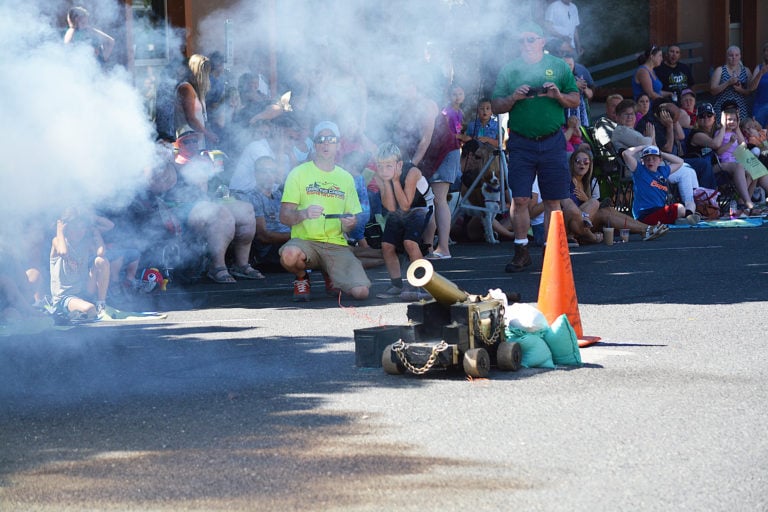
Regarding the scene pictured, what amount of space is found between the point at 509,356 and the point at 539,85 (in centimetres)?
526

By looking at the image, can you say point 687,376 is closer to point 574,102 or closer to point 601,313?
point 601,313

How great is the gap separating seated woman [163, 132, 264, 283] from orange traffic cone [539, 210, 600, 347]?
4.73m

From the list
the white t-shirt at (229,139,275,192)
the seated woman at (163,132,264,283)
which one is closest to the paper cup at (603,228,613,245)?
the white t-shirt at (229,139,275,192)

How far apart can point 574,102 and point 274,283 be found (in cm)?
337

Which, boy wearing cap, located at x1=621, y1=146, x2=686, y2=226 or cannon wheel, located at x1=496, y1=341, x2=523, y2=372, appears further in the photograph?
boy wearing cap, located at x1=621, y1=146, x2=686, y2=226

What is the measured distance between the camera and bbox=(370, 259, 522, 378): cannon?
6.71m

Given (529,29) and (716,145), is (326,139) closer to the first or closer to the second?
(529,29)

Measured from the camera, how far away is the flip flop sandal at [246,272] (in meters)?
12.1

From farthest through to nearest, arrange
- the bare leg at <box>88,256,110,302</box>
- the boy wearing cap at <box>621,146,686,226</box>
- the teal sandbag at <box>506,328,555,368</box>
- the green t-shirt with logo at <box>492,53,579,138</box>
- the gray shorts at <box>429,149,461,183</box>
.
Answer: the boy wearing cap at <box>621,146,686,226</box>, the gray shorts at <box>429,149,461,183</box>, the green t-shirt with logo at <box>492,53,579,138</box>, the bare leg at <box>88,256,110,302</box>, the teal sandbag at <box>506,328,555,368</box>

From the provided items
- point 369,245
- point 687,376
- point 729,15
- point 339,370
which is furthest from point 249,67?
point 729,15

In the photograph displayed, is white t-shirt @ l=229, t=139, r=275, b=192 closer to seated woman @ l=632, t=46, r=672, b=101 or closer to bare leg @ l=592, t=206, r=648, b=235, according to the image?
bare leg @ l=592, t=206, r=648, b=235

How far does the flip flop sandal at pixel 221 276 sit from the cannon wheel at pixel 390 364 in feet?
17.1

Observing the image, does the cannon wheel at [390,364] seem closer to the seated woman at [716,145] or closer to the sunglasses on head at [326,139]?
the sunglasses on head at [326,139]

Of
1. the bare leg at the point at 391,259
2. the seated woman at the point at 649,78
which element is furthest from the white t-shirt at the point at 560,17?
the bare leg at the point at 391,259
